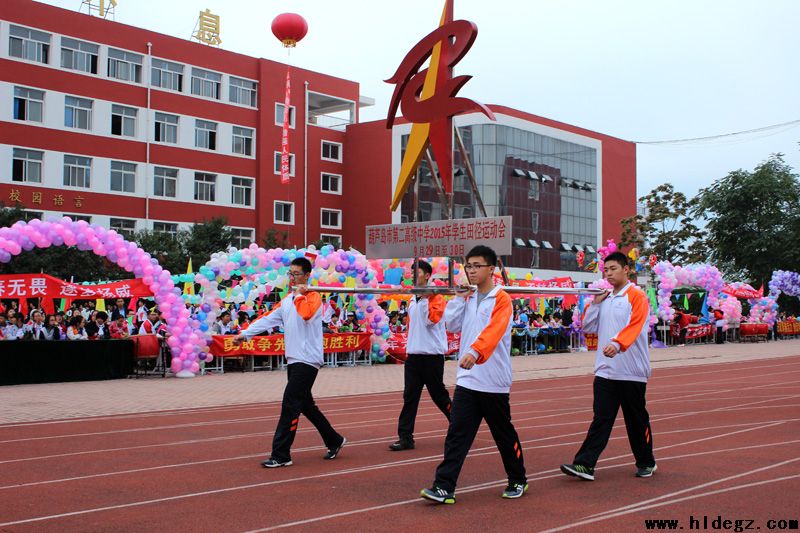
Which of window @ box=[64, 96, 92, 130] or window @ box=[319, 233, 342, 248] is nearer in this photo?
window @ box=[64, 96, 92, 130]

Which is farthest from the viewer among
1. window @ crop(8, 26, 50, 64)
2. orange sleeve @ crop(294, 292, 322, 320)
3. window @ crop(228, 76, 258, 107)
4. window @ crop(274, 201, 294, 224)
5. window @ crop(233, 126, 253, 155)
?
window @ crop(274, 201, 294, 224)

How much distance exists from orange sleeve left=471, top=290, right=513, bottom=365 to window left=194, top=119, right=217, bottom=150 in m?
40.2

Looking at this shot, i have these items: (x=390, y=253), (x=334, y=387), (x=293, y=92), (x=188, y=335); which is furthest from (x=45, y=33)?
(x=390, y=253)

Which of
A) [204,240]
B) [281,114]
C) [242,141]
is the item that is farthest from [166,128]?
[204,240]

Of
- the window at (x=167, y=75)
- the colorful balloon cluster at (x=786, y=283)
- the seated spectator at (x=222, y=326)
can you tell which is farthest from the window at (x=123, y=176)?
the colorful balloon cluster at (x=786, y=283)

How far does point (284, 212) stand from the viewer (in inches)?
1935

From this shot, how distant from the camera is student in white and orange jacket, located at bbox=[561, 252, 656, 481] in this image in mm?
6848

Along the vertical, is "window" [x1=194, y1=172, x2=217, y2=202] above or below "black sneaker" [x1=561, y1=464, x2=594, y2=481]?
above

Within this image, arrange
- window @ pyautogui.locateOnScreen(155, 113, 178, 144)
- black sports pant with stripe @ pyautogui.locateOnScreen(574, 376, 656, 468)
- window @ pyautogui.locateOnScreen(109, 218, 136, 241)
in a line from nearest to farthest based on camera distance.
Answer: black sports pant with stripe @ pyautogui.locateOnScreen(574, 376, 656, 468), window @ pyautogui.locateOnScreen(109, 218, 136, 241), window @ pyautogui.locateOnScreen(155, 113, 178, 144)

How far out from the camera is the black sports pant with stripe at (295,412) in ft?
25.0

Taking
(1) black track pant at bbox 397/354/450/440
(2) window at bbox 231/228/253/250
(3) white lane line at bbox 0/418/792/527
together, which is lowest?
(3) white lane line at bbox 0/418/792/527

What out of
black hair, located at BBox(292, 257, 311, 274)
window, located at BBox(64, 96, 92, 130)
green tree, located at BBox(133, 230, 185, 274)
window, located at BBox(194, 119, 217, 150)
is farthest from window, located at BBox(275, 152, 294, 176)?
black hair, located at BBox(292, 257, 311, 274)

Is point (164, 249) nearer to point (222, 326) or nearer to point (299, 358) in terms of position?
point (222, 326)

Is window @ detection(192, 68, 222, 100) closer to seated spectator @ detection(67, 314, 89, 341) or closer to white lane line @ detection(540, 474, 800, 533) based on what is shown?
seated spectator @ detection(67, 314, 89, 341)
